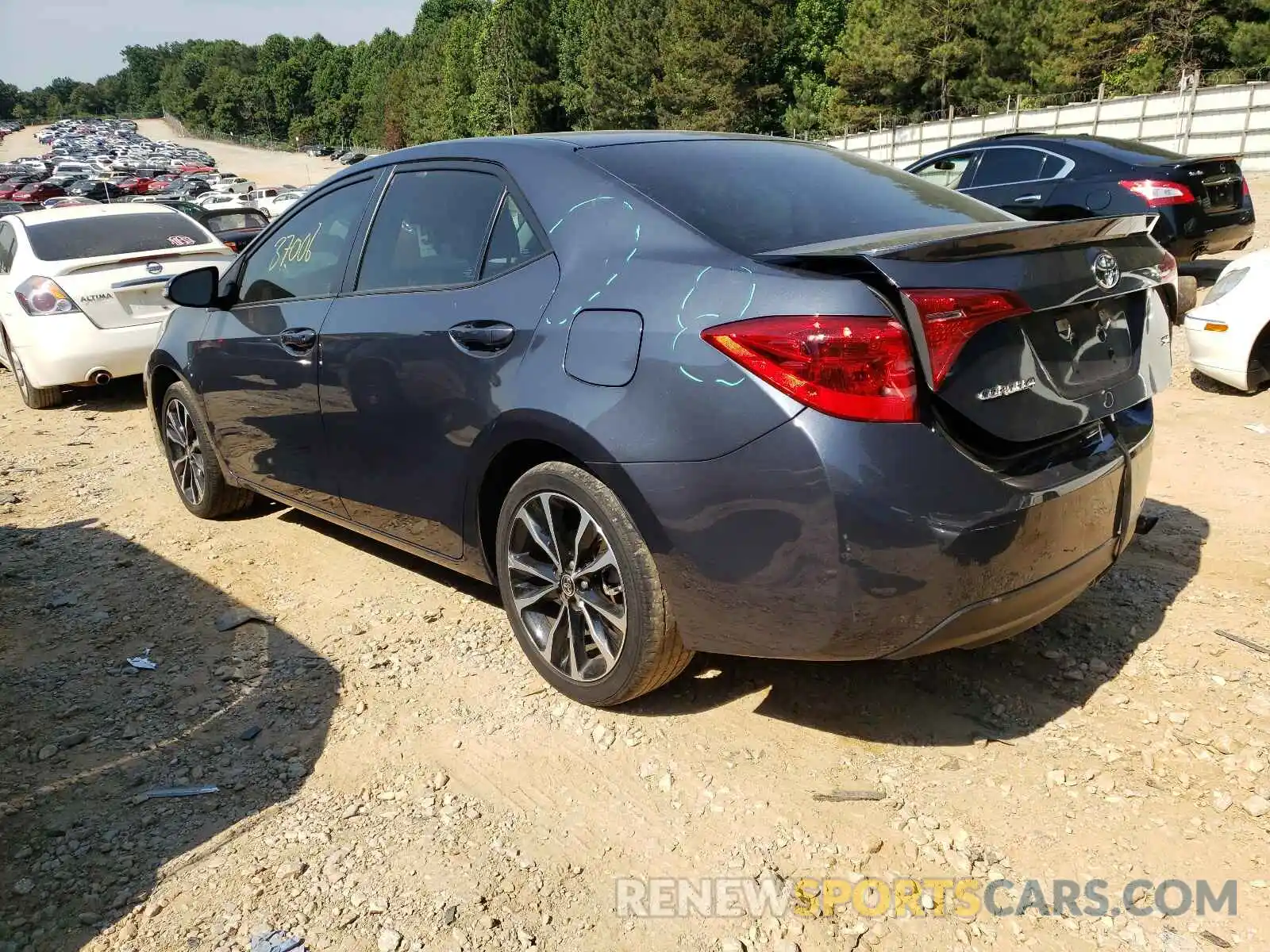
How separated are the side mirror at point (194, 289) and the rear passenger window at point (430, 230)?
1.11 m

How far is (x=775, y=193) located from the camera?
2887 mm

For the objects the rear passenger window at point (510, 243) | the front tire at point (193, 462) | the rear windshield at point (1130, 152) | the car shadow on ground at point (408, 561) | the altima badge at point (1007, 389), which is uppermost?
the rear passenger window at point (510, 243)

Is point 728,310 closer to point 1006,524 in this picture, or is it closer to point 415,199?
point 1006,524

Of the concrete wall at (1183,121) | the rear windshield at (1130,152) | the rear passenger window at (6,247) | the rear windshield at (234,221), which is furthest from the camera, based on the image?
the concrete wall at (1183,121)

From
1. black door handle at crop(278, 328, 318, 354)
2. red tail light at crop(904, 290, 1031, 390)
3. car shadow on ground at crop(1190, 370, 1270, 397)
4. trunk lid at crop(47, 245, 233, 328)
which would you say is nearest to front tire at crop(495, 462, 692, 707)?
red tail light at crop(904, 290, 1031, 390)

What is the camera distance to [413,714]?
10.2 feet

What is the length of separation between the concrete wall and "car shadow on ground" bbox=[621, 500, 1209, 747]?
17996mm

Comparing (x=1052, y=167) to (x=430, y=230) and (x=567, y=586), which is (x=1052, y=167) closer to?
(x=430, y=230)

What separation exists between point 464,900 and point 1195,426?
191 inches

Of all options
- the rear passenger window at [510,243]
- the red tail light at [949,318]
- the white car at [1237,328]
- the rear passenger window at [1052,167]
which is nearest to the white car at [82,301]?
the rear passenger window at [510,243]

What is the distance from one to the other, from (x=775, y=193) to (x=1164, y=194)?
6.84 meters

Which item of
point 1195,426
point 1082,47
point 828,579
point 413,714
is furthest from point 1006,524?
point 1082,47

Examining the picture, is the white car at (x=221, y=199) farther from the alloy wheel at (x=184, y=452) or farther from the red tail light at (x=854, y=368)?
the red tail light at (x=854, y=368)

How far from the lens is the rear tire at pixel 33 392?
7.91m
